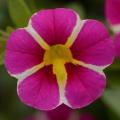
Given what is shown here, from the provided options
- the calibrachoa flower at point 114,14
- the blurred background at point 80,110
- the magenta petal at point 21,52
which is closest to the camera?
the magenta petal at point 21,52

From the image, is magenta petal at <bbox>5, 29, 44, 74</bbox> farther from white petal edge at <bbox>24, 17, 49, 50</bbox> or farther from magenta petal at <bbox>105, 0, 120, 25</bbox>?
magenta petal at <bbox>105, 0, 120, 25</bbox>

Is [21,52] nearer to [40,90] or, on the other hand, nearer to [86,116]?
[40,90]

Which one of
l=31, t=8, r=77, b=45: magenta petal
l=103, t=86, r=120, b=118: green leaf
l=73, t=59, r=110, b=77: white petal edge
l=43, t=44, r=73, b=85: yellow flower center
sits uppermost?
l=31, t=8, r=77, b=45: magenta petal

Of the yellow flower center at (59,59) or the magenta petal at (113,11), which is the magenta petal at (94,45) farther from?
the magenta petal at (113,11)

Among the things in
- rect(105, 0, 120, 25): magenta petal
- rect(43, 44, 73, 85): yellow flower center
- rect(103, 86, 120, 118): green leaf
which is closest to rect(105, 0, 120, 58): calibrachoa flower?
rect(105, 0, 120, 25): magenta petal

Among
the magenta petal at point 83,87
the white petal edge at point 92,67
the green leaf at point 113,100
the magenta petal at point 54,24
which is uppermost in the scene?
the magenta petal at point 54,24

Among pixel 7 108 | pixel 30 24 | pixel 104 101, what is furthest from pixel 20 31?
pixel 7 108

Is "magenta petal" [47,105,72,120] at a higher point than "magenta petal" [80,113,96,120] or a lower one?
higher

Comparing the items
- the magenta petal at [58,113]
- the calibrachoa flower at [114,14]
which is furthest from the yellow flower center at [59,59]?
the magenta petal at [58,113]
